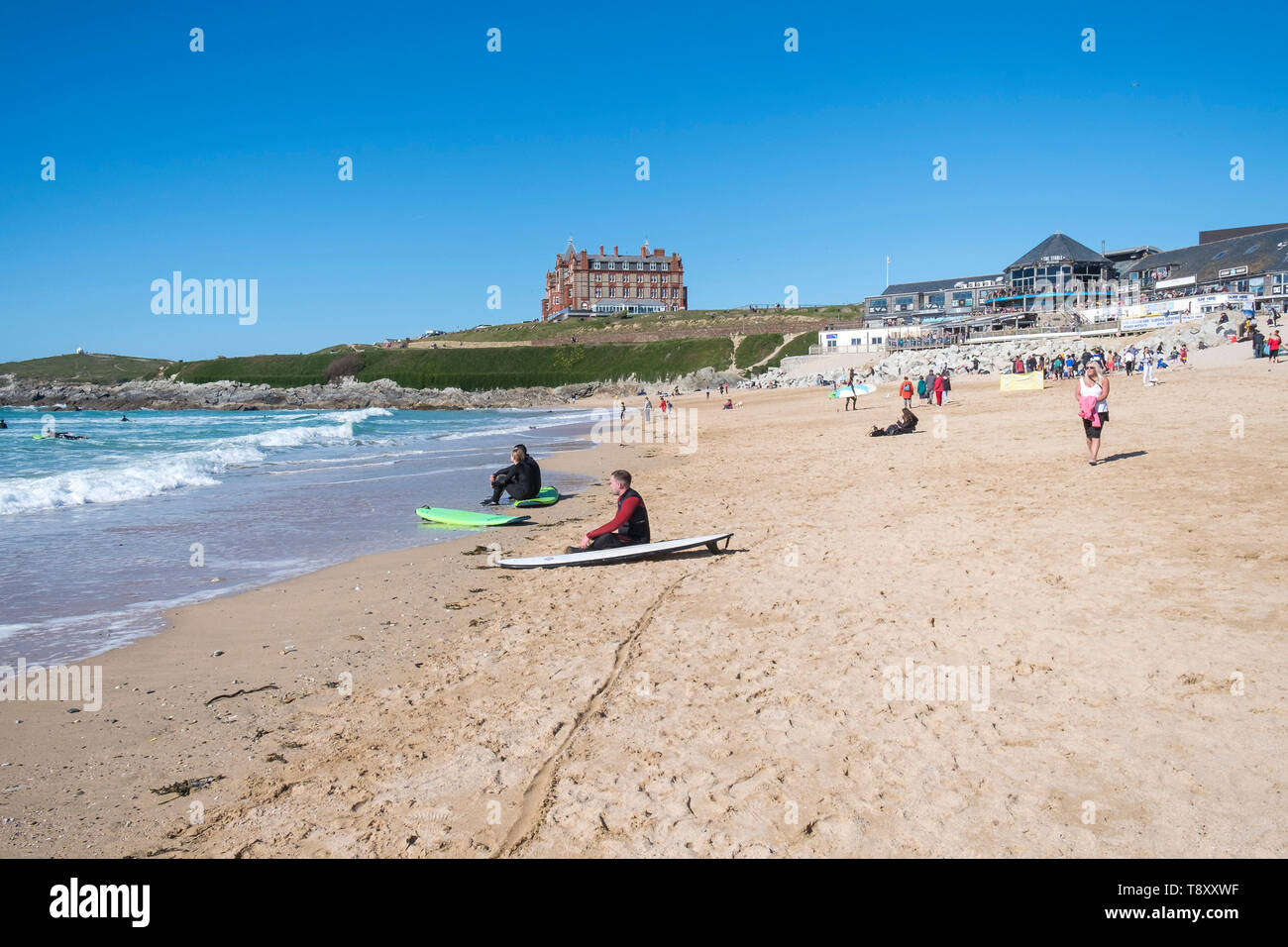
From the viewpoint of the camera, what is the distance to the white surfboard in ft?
30.1

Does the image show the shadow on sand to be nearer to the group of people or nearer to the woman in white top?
the woman in white top

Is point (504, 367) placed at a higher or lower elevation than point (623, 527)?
higher

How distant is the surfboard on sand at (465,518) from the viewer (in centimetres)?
1234

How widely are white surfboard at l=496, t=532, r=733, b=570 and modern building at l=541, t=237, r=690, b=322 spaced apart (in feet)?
396

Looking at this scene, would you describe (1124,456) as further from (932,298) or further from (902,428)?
(932,298)

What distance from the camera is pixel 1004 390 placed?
31453mm

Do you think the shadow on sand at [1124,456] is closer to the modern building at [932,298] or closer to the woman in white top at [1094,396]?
the woman in white top at [1094,396]

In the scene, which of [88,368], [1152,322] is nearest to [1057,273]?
[1152,322]

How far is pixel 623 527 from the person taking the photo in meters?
9.52

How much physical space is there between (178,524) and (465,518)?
16.6ft

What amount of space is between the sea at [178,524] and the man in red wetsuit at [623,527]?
10.1 ft
